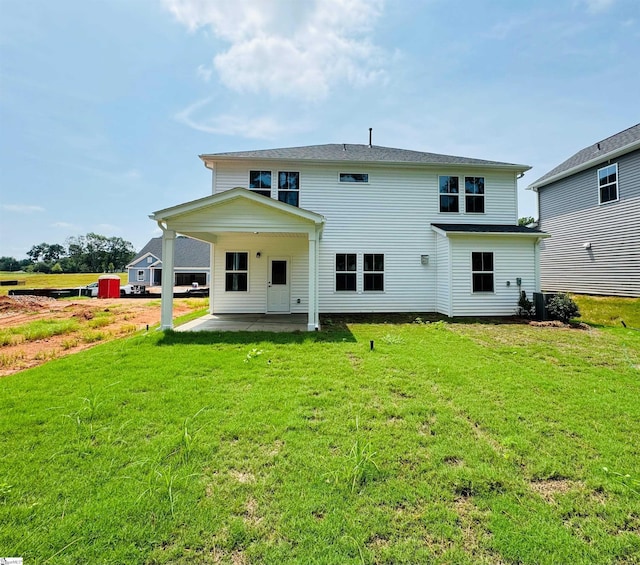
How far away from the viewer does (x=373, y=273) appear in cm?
1137

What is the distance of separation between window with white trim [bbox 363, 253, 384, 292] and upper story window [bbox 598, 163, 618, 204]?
10278 mm

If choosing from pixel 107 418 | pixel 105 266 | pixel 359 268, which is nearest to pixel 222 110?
pixel 359 268

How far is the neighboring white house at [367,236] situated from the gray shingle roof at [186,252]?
23.9 meters

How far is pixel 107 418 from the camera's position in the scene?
11.1 feet

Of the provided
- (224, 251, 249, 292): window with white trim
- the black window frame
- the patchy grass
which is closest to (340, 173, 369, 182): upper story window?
the black window frame

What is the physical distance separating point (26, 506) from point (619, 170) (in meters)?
18.6

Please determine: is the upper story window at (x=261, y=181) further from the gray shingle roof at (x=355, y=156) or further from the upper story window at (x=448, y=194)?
the upper story window at (x=448, y=194)

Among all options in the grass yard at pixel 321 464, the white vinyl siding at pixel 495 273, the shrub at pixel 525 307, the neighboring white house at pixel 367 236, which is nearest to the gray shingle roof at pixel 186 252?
the neighboring white house at pixel 367 236

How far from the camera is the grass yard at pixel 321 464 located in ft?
5.97

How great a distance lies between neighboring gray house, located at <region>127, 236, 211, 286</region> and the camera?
3275 centimetres

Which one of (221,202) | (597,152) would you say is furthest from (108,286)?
(597,152)

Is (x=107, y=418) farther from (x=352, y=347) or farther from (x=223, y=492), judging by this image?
(x=352, y=347)

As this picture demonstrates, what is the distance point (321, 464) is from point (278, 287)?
909 cm

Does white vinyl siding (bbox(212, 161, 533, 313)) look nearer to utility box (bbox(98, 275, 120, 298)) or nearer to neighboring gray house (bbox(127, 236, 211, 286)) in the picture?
utility box (bbox(98, 275, 120, 298))
